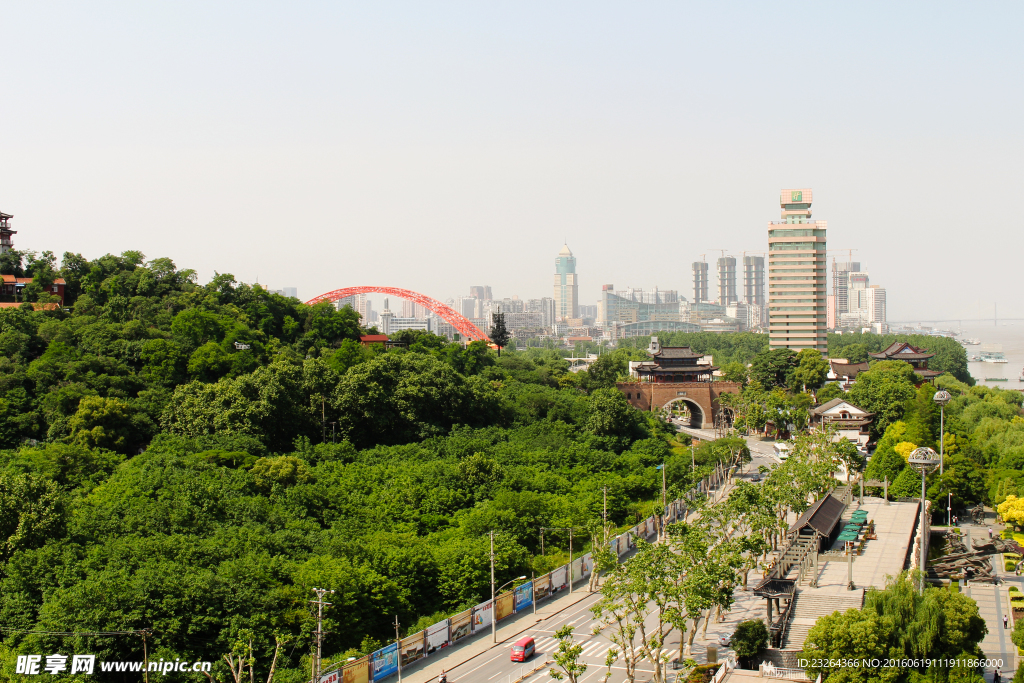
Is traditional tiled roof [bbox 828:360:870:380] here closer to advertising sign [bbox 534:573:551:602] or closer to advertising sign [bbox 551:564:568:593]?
advertising sign [bbox 551:564:568:593]

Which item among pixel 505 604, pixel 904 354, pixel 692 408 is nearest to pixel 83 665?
pixel 505 604

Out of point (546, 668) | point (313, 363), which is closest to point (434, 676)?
point (546, 668)

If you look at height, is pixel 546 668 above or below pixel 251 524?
below

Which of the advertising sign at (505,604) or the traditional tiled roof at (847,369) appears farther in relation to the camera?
the traditional tiled roof at (847,369)

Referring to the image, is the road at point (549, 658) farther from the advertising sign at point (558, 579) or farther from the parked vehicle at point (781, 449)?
the parked vehicle at point (781, 449)

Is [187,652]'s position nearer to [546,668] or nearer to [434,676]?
[434,676]

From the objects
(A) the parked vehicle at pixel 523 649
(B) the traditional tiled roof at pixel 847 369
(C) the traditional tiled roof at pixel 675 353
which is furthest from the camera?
(B) the traditional tiled roof at pixel 847 369

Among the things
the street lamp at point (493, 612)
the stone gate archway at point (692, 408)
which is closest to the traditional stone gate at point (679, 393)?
the stone gate archway at point (692, 408)
